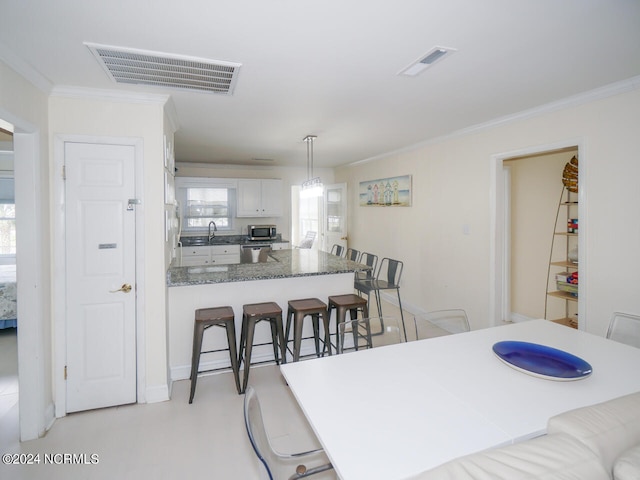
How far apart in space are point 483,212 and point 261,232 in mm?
3926

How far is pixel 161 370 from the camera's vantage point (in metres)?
2.75

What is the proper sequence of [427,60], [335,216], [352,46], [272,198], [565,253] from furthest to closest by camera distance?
[335,216], [272,198], [565,253], [427,60], [352,46]

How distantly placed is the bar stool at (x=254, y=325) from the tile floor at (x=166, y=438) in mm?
283

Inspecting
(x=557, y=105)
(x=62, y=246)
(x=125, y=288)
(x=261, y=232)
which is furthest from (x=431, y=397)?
(x=261, y=232)

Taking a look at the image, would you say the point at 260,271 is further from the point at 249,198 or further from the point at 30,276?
the point at 249,198

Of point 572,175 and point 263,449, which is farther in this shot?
point 572,175

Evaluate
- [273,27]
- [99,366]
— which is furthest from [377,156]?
[99,366]

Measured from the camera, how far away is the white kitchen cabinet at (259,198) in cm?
641

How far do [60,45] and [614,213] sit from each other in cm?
375

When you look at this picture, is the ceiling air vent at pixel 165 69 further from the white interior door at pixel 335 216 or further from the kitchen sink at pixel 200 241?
the white interior door at pixel 335 216

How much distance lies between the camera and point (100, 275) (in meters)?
2.59

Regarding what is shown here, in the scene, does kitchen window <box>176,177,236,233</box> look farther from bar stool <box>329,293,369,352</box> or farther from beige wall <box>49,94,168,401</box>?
bar stool <box>329,293,369,352</box>

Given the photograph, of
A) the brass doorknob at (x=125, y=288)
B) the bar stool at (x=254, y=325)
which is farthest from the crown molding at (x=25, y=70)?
the bar stool at (x=254, y=325)

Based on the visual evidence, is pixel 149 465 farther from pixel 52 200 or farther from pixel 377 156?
pixel 377 156
